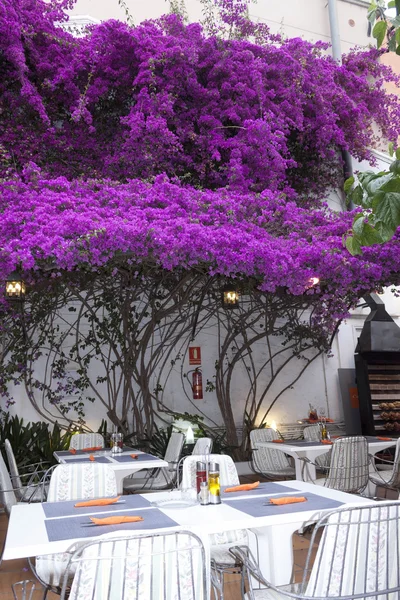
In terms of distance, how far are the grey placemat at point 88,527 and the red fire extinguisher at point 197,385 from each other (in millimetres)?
6489

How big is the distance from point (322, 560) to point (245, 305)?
24.4 ft

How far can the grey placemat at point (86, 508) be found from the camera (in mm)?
2729

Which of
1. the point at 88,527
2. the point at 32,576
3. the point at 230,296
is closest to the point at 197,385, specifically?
the point at 230,296

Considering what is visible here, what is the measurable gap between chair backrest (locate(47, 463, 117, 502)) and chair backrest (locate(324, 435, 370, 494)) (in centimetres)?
212

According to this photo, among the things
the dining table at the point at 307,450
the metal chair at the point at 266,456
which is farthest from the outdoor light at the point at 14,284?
the dining table at the point at 307,450

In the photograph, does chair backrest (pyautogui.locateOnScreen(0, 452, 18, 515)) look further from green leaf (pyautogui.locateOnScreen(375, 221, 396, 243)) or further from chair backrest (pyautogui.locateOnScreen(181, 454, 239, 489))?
green leaf (pyautogui.locateOnScreen(375, 221, 396, 243))

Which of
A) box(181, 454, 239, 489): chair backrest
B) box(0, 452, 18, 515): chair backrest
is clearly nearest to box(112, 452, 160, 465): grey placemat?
box(0, 452, 18, 515): chair backrest

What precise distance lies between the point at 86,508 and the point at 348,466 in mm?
2816

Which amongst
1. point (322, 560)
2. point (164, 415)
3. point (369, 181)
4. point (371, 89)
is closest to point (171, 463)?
point (164, 415)

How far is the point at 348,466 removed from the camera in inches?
195

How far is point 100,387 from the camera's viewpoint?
869 centimetres

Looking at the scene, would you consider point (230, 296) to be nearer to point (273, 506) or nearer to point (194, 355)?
point (194, 355)

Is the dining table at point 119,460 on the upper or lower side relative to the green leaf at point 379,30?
lower

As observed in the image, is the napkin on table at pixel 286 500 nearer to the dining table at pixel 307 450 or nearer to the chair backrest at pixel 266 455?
the dining table at pixel 307 450
